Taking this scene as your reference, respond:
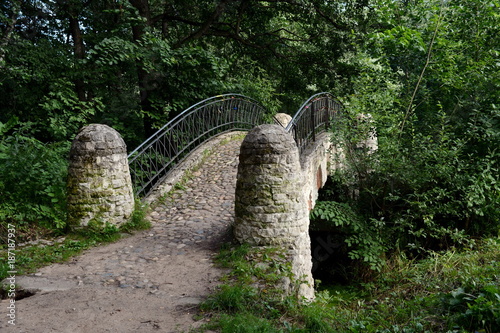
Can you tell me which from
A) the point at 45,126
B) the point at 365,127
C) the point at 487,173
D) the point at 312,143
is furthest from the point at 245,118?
the point at 487,173

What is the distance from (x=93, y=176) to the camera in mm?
5188

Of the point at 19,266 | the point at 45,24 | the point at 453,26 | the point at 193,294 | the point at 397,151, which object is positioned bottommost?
the point at 193,294

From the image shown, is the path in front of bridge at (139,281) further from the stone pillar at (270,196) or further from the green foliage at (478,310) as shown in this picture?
the green foliage at (478,310)

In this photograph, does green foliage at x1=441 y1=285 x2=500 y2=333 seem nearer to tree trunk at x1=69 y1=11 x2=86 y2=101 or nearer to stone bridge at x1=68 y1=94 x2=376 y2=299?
stone bridge at x1=68 y1=94 x2=376 y2=299

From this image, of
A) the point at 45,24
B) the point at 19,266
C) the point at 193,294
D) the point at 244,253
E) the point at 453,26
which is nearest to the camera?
the point at 193,294

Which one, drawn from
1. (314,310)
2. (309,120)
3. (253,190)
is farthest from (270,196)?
(309,120)

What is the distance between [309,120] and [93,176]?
5.77 metres

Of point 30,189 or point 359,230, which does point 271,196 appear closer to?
point 30,189

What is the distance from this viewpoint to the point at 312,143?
29.6 ft

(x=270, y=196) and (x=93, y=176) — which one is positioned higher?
(x=93, y=176)

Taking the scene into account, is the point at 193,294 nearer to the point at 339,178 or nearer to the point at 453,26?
the point at 339,178

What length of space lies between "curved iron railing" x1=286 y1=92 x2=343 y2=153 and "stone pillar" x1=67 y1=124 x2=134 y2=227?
3444mm

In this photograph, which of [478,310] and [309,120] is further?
[309,120]

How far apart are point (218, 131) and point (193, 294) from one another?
7233 mm
